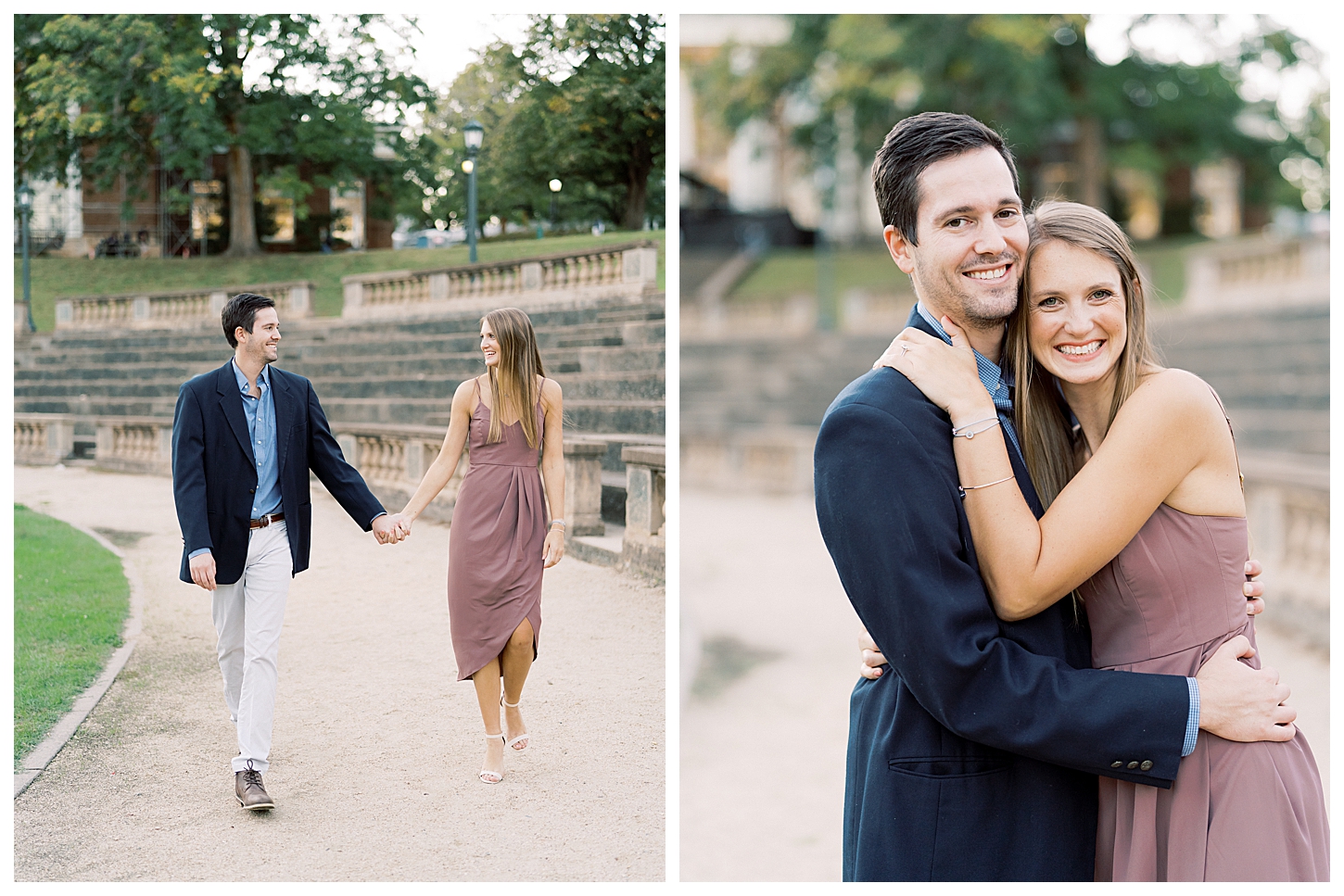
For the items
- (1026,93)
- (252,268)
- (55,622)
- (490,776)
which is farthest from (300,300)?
(1026,93)

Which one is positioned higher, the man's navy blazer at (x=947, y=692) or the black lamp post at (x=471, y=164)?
the black lamp post at (x=471, y=164)

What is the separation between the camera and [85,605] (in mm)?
3900

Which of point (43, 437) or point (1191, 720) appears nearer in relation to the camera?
point (1191, 720)

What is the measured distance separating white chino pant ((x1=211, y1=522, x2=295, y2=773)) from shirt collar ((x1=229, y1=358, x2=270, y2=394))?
437mm

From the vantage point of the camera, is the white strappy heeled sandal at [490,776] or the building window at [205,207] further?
the building window at [205,207]

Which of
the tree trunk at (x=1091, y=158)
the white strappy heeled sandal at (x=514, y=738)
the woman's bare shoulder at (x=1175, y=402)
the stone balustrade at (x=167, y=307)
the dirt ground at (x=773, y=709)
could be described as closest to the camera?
the woman's bare shoulder at (x=1175, y=402)

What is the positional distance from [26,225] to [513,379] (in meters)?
1.82

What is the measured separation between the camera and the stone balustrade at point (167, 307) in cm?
392

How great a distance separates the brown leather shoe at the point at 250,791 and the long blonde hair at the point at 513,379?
1281 mm

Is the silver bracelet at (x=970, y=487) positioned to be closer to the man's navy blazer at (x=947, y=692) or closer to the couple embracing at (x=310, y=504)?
the man's navy blazer at (x=947, y=692)

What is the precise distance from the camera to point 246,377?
361 centimetres

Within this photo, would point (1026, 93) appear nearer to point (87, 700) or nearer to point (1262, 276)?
point (1262, 276)

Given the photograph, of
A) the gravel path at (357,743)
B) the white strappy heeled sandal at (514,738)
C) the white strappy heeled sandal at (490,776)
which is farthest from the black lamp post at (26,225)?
the white strappy heeled sandal at (490,776)

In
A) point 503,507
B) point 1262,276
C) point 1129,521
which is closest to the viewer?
point 1129,521
